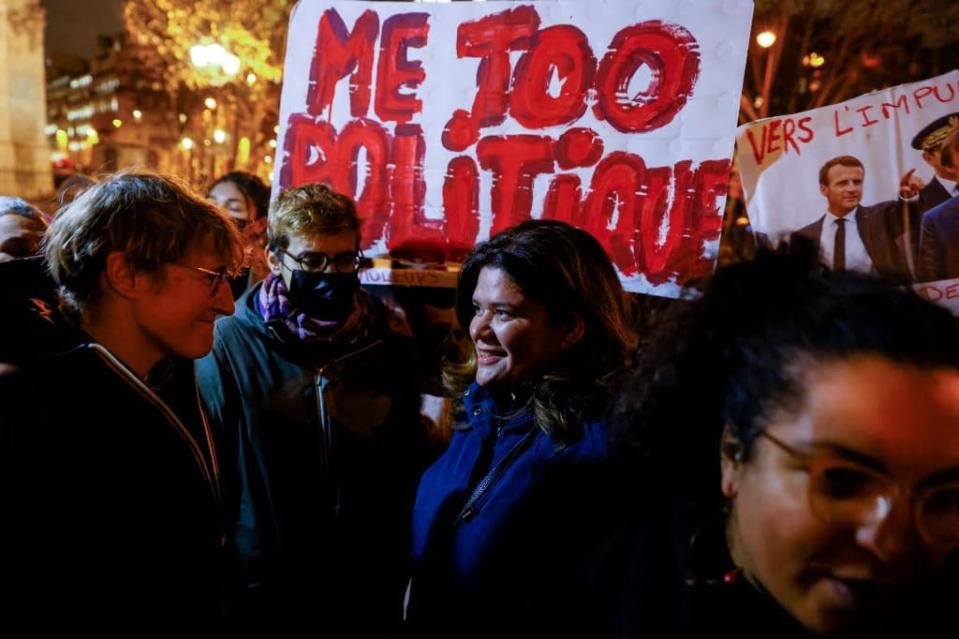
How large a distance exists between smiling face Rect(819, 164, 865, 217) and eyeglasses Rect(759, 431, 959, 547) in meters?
2.11

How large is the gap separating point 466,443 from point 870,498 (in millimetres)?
1398

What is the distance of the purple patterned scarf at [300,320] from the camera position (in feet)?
8.96

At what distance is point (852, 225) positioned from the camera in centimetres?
270

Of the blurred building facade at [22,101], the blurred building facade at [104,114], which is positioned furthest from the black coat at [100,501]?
the blurred building facade at [104,114]

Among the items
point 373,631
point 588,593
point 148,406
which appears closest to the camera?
point 588,593

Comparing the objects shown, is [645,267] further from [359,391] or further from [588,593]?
[588,593]

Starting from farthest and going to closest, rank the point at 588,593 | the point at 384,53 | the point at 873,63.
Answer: the point at 873,63 → the point at 384,53 → the point at 588,593

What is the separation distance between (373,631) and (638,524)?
195cm

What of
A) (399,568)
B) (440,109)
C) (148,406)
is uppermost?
(440,109)

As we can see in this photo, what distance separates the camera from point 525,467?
1.87m

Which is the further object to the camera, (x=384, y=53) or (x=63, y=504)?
(x=384, y=53)

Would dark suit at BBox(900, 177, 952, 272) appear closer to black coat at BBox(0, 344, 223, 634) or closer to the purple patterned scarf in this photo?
the purple patterned scarf

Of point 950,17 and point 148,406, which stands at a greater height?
point 950,17

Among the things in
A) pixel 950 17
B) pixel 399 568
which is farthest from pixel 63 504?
pixel 950 17
